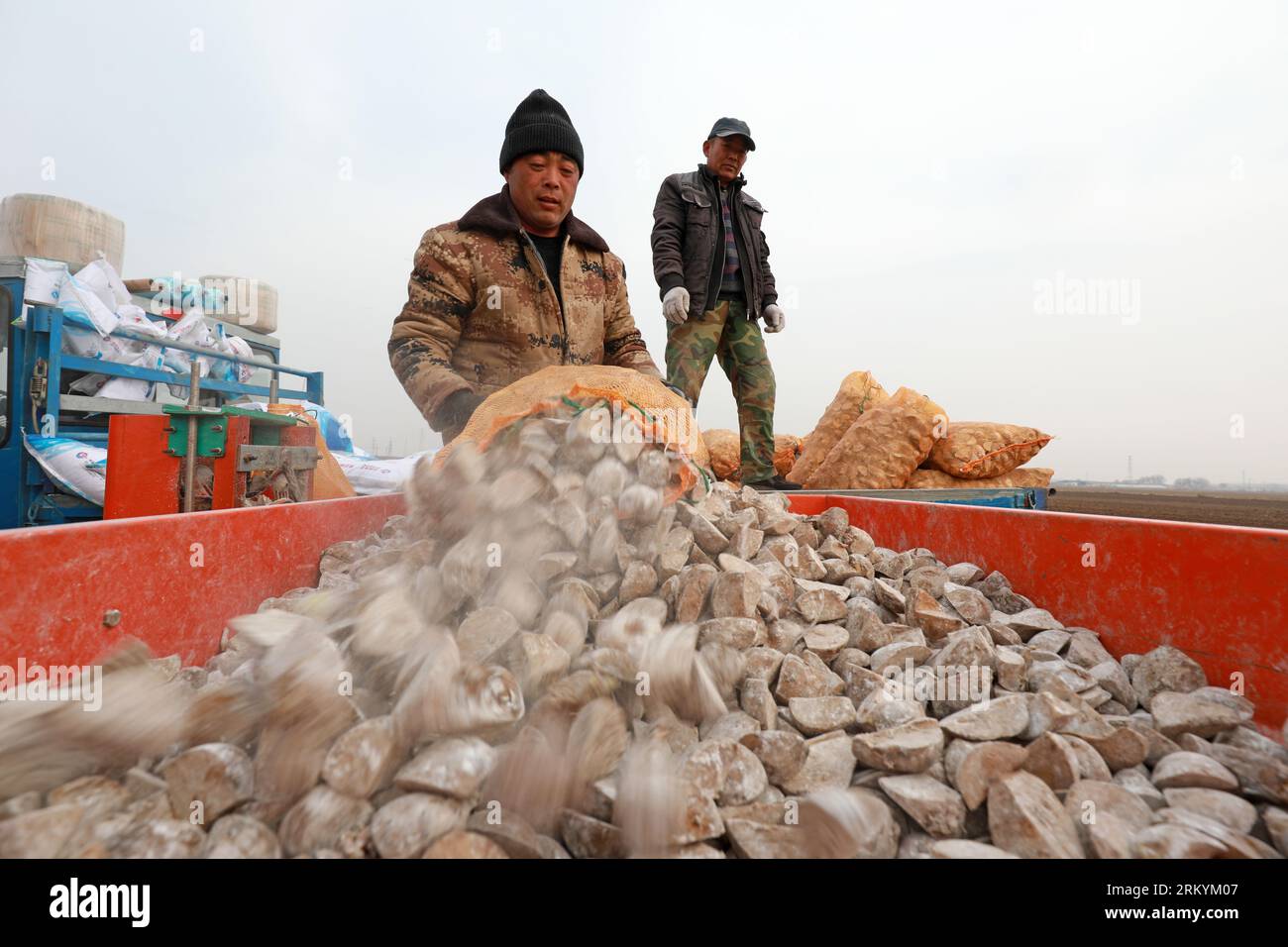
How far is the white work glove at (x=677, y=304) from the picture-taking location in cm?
301

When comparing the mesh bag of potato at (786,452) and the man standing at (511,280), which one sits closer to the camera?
the man standing at (511,280)

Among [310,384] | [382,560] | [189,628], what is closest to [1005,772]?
[382,560]

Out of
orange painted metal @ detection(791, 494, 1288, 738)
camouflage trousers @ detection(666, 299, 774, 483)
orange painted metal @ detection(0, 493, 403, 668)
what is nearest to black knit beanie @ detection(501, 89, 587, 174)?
camouflage trousers @ detection(666, 299, 774, 483)

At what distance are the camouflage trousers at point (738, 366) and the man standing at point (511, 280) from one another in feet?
2.59

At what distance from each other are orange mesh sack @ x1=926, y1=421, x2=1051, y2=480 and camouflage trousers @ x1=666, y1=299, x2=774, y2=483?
1.01 meters

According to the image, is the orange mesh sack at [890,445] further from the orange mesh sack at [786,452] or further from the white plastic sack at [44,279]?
the white plastic sack at [44,279]

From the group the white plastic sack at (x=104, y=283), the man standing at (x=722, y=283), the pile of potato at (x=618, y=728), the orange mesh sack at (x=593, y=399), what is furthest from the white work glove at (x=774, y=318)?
the white plastic sack at (x=104, y=283)

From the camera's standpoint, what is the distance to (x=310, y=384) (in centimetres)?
534

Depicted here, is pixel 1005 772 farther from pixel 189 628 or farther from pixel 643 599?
pixel 189 628

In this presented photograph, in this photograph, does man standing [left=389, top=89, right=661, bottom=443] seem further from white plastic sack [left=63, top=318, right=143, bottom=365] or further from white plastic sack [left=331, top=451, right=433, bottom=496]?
Result: white plastic sack [left=63, top=318, right=143, bottom=365]

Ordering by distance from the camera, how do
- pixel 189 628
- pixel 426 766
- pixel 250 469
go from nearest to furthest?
1. pixel 426 766
2. pixel 189 628
3. pixel 250 469

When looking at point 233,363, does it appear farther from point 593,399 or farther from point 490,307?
point 593,399

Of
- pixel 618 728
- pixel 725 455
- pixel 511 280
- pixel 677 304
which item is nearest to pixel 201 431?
pixel 511 280
